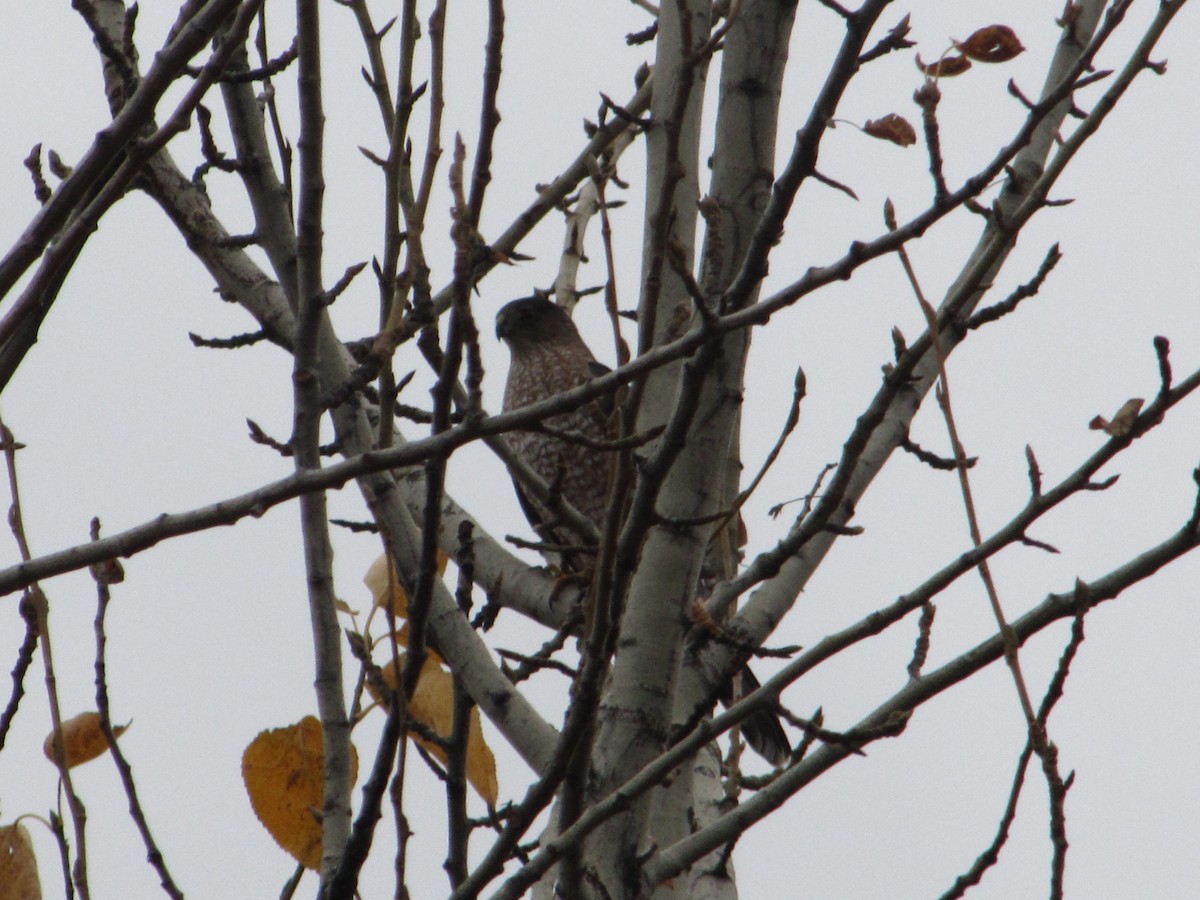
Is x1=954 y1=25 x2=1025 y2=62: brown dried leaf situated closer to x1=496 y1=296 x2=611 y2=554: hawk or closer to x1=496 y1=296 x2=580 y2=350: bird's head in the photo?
x1=496 y1=296 x2=611 y2=554: hawk

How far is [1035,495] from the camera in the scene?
79.7 inches

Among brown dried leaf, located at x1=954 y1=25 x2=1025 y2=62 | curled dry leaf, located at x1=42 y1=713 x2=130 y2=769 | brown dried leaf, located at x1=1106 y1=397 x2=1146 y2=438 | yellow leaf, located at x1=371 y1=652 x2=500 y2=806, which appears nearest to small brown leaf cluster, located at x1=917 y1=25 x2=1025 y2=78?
brown dried leaf, located at x1=954 y1=25 x2=1025 y2=62

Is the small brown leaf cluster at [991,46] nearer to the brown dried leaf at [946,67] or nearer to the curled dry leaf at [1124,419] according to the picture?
the brown dried leaf at [946,67]

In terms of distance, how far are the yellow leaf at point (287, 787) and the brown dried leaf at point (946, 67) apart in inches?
53.5

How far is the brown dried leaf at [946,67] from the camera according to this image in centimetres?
216

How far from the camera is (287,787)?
2.34m

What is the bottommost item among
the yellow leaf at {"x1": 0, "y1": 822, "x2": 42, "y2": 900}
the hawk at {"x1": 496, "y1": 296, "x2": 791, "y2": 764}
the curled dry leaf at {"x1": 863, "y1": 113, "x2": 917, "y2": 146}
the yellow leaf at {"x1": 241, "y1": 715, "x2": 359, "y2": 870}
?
the yellow leaf at {"x1": 0, "y1": 822, "x2": 42, "y2": 900}

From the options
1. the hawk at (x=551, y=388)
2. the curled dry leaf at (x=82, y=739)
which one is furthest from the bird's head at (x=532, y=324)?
the curled dry leaf at (x=82, y=739)

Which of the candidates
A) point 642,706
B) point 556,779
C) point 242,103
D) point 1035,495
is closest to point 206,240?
point 242,103

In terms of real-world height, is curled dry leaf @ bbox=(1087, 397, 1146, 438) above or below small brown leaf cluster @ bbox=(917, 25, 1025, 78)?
below

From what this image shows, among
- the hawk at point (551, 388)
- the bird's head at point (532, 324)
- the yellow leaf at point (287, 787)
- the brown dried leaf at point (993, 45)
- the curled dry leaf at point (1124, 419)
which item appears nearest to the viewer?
the curled dry leaf at point (1124, 419)

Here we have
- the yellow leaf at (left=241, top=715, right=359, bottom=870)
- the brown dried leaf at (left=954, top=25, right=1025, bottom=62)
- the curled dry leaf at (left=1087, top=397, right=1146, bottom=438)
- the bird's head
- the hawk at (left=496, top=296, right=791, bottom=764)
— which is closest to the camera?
the curled dry leaf at (left=1087, top=397, right=1146, bottom=438)

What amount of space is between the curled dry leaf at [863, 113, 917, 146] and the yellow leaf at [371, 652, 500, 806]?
1031mm

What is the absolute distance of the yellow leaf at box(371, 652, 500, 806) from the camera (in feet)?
7.27
